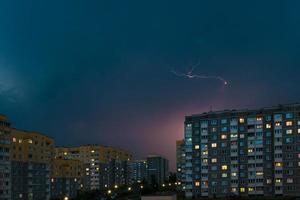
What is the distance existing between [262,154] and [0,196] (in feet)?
232

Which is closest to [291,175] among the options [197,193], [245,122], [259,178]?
[259,178]

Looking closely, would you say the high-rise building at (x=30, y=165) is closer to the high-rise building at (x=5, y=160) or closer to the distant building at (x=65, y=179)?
the high-rise building at (x=5, y=160)

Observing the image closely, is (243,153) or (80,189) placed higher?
(243,153)

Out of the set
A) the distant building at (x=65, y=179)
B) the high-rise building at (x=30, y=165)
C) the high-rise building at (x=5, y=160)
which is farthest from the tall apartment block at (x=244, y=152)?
the high-rise building at (x=5, y=160)

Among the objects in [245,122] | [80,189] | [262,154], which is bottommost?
[80,189]

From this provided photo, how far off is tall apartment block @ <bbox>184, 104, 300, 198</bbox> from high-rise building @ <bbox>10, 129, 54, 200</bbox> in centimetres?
4248

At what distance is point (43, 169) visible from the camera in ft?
447

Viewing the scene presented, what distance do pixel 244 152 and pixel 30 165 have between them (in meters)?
59.9

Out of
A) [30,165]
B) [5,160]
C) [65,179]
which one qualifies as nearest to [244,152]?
[30,165]

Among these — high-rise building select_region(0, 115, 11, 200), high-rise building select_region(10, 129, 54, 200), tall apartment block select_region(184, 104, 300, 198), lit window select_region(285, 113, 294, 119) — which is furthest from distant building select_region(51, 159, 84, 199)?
lit window select_region(285, 113, 294, 119)

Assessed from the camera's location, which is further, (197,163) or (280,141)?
(197,163)

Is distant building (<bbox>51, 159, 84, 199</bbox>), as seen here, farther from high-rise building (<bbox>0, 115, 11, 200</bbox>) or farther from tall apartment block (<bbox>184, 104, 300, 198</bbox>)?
tall apartment block (<bbox>184, 104, 300, 198</bbox>)

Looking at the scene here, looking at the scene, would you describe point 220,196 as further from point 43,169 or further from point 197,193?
point 43,169

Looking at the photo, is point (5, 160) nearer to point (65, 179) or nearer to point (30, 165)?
point (30, 165)
